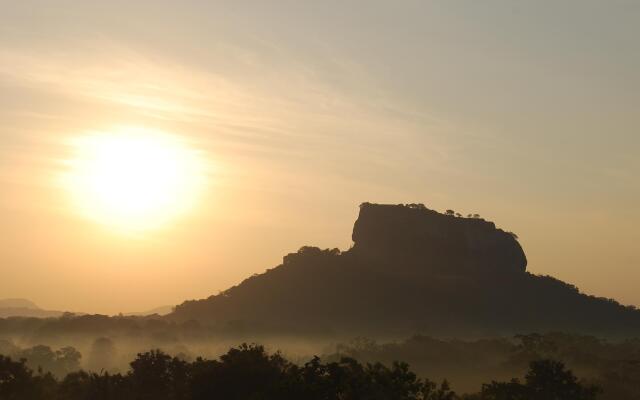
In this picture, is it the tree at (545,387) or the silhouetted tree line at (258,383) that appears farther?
the tree at (545,387)

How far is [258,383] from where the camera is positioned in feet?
237

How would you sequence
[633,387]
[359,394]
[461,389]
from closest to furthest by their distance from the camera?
[359,394], [633,387], [461,389]

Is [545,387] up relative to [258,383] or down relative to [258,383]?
down

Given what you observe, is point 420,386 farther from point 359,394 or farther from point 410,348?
point 410,348

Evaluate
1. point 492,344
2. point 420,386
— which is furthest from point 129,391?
point 492,344

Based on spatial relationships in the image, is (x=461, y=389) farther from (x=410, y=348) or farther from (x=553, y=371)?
(x=553, y=371)

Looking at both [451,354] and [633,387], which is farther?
[451,354]

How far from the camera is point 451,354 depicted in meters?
178

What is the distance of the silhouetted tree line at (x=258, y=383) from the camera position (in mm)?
61375

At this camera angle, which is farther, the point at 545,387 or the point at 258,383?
the point at 545,387

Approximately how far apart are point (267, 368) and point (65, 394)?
20.2 meters

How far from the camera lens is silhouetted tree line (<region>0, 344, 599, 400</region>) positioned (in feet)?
201

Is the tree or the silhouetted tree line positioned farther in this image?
the tree

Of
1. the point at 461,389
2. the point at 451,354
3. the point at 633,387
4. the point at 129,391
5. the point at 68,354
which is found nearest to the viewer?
the point at 129,391
